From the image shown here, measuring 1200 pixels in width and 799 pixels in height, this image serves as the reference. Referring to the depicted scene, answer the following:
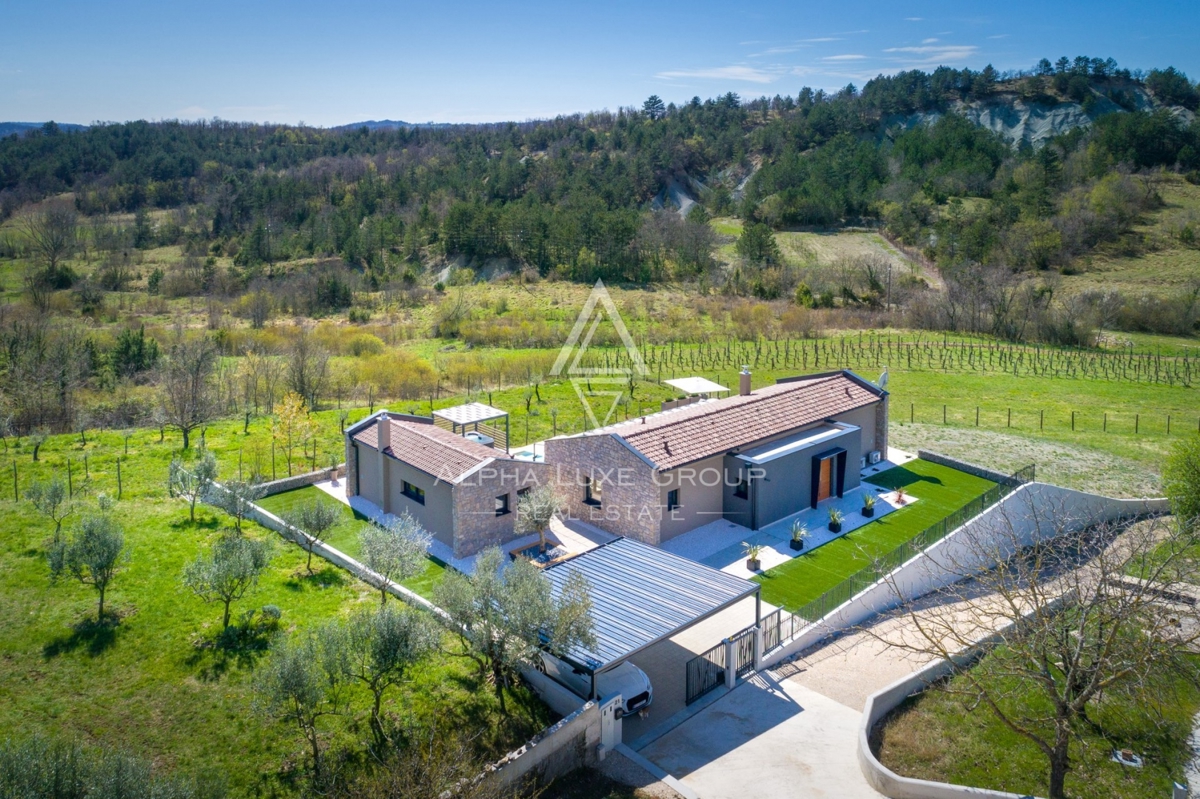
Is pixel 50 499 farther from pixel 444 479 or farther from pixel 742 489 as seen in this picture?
pixel 742 489

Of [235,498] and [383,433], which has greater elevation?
[383,433]

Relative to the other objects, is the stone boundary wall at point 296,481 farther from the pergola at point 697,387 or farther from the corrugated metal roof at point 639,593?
the pergola at point 697,387

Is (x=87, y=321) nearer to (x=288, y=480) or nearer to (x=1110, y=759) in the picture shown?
(x=288, y=480)

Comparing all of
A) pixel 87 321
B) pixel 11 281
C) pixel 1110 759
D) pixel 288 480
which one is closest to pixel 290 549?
pixel 288 480

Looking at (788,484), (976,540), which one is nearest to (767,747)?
(976,540)

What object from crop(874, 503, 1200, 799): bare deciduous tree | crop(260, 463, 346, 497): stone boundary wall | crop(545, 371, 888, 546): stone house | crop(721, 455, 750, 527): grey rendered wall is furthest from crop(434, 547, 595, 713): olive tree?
crop(260, 463, 346, 497): stone boundary wall

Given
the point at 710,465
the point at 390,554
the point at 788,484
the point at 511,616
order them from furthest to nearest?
the point at 788,484, the point at 710,465, the point at 390,554, the point at 511,616

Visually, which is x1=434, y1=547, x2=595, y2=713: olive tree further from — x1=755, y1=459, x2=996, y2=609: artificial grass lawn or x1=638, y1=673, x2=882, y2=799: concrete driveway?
x1=755, y1=459, x2=996, y2=609: artificial grass lawn
